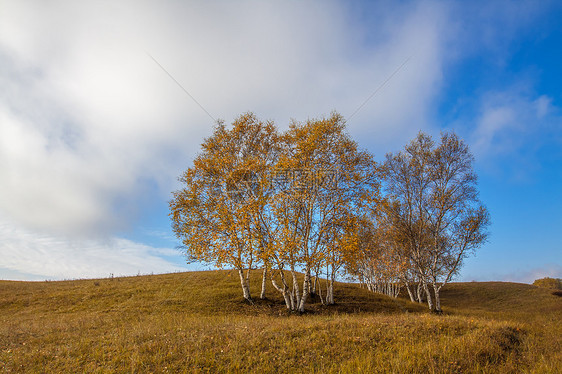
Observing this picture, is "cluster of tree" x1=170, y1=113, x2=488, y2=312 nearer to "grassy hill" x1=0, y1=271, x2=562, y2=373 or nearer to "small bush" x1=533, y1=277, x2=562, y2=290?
"grassy hill" x1=0, y1=271, x2=562, y2=373

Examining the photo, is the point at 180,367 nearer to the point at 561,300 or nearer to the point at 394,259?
the point at 394,259

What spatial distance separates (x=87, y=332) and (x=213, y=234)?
9240 millimetres

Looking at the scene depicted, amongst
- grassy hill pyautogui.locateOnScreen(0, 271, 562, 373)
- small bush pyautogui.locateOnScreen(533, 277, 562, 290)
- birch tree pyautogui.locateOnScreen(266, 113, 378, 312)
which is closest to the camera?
grassy hill pyautogui.locateOnScreen(0, 271, 562, 373)

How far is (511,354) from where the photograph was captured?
1005 cm

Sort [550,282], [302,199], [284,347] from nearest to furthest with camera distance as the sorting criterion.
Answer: [284,347], [302,199], [550,282]

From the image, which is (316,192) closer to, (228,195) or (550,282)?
(228,195)

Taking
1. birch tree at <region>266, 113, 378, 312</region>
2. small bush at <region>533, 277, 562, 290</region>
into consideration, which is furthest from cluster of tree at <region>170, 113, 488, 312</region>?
small bush at <region>533, 277, 562, 290</region>

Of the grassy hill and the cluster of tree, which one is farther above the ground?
the cluster of tree

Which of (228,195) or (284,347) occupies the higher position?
(228,195)

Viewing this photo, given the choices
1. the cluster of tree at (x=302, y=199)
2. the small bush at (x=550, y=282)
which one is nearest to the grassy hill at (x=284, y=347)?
the cluster of tree at (x=302, y=199)

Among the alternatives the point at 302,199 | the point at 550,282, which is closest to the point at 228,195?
the point at 302,199

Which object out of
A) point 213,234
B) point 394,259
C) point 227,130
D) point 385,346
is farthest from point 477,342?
point 394,259

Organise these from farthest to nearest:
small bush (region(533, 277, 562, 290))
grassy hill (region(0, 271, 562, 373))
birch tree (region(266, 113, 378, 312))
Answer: small bush (region(533, 277, 562, 290)) < birch tree (region(266, 113, 378, 312)) < grassy hill (region(0, 271, 562, 373))

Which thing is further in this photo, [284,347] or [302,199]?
[302,199]
